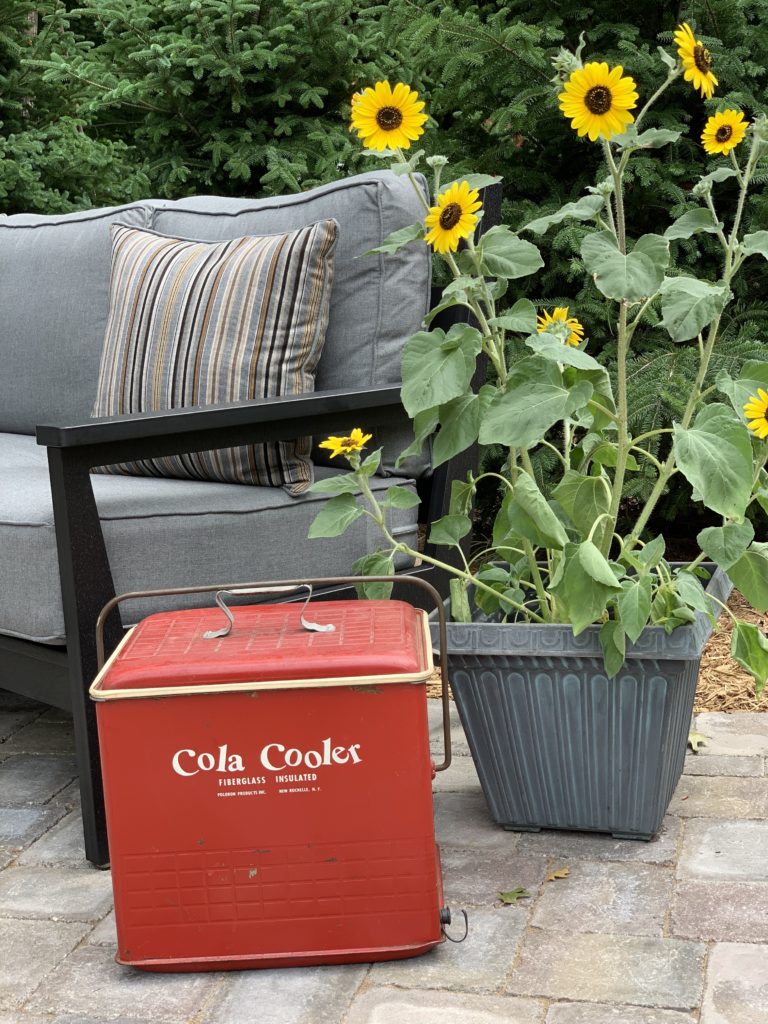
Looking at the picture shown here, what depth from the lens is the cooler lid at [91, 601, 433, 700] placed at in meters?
1.43

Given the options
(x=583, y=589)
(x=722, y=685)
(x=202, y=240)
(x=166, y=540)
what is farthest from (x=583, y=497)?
(x=202, y=240)

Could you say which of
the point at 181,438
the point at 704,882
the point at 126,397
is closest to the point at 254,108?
the point at 126,397

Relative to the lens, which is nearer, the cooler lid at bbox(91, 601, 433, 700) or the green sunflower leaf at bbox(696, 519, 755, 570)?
the cooler lid at bbox(91, 601, 433, 700)

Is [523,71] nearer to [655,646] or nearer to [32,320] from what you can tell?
[32,320]

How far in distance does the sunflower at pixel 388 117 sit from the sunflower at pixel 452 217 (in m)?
0.10

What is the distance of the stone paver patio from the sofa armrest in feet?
2.18

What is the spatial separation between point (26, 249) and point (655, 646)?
1954 millimetres

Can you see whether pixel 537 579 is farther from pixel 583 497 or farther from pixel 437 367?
pixel 437 367

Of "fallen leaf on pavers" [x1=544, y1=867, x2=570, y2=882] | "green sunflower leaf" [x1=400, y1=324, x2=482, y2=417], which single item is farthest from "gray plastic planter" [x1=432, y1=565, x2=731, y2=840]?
"green sunflower leaf" [x1=400, y1=324, x2=482, y2=417]

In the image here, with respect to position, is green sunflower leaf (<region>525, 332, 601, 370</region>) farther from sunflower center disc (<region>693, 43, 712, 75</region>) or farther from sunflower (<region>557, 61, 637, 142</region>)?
sunflower center disc (<region>693, 43, 712, 75</region>)

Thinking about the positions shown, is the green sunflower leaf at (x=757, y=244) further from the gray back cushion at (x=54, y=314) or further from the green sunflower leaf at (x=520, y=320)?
the gray back cushion at (x=54, y=314)

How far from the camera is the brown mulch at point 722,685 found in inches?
97.1

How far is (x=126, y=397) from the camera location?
2311 millimetres

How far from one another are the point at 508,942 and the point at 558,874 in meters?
0.21
